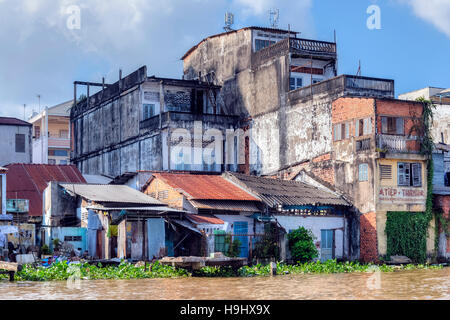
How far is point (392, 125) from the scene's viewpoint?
33.6m

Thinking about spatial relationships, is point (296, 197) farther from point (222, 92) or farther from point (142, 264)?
point (222, 92)

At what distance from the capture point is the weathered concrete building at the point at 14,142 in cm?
4572

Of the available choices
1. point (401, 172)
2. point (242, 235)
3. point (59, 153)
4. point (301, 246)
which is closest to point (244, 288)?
point (242, 235)

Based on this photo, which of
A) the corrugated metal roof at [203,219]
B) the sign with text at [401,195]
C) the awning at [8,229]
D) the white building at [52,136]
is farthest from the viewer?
the white building at [52,136]

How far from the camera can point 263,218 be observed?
1240 inches

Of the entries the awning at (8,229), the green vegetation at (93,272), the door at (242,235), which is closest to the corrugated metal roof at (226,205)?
the door at (242,235)

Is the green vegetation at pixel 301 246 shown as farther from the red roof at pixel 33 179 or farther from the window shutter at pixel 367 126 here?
the red roof at pixel 33 179

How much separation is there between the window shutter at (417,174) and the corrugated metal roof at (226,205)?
24.3ft

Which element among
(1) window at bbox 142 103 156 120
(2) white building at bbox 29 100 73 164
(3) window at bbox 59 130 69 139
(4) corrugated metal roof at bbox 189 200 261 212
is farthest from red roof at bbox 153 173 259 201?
(3) window at bbox 59 130 69 139

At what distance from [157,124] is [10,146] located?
36.6 feet

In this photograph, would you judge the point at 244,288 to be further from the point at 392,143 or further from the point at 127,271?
the point at 392,143

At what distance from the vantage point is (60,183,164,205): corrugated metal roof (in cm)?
3078
